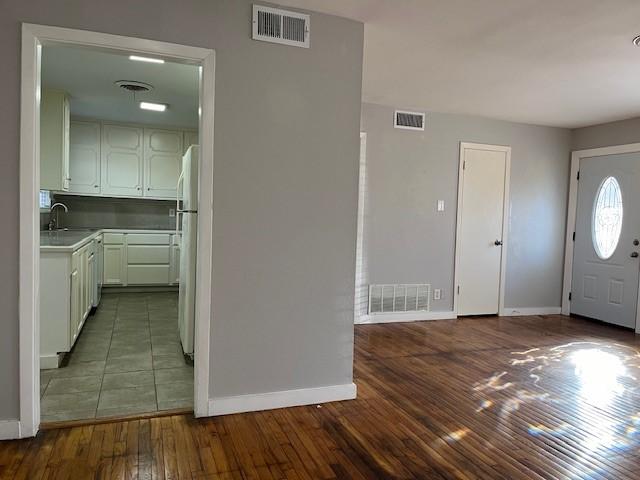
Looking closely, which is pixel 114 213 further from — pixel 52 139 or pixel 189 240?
pixel 189 240

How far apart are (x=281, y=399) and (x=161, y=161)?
4828 mm

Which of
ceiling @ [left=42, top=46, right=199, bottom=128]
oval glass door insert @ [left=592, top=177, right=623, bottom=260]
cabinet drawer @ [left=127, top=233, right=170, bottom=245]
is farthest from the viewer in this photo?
cabinet drawer @ [left=127, top=233, right=170, bottom=245]

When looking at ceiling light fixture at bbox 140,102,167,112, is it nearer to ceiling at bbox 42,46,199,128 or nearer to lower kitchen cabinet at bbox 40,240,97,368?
ceiling at bbox 42,46,199,128

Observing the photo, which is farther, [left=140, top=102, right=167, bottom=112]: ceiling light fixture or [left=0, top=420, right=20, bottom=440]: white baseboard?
[left=140, top=102, right=167, bottom=112]: ceiling light fixture

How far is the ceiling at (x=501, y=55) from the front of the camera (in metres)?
2.57

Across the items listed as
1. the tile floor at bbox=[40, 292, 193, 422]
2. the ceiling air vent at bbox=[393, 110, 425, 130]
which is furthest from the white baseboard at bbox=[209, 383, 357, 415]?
the ceiling air vent at bbox=[393, 110, 425, 130]

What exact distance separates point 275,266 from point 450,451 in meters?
1.37

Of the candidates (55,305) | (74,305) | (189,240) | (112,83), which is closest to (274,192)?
(189,240)

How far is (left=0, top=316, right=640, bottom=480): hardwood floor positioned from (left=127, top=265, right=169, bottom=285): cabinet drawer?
12.4 ft

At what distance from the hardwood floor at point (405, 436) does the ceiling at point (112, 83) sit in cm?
239

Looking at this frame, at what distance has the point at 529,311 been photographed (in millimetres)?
5773

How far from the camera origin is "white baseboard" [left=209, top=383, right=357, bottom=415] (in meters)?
2.62

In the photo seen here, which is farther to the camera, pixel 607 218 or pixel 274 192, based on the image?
pixel 607 218

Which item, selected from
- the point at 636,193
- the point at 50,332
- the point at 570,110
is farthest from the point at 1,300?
the point at 636,193
